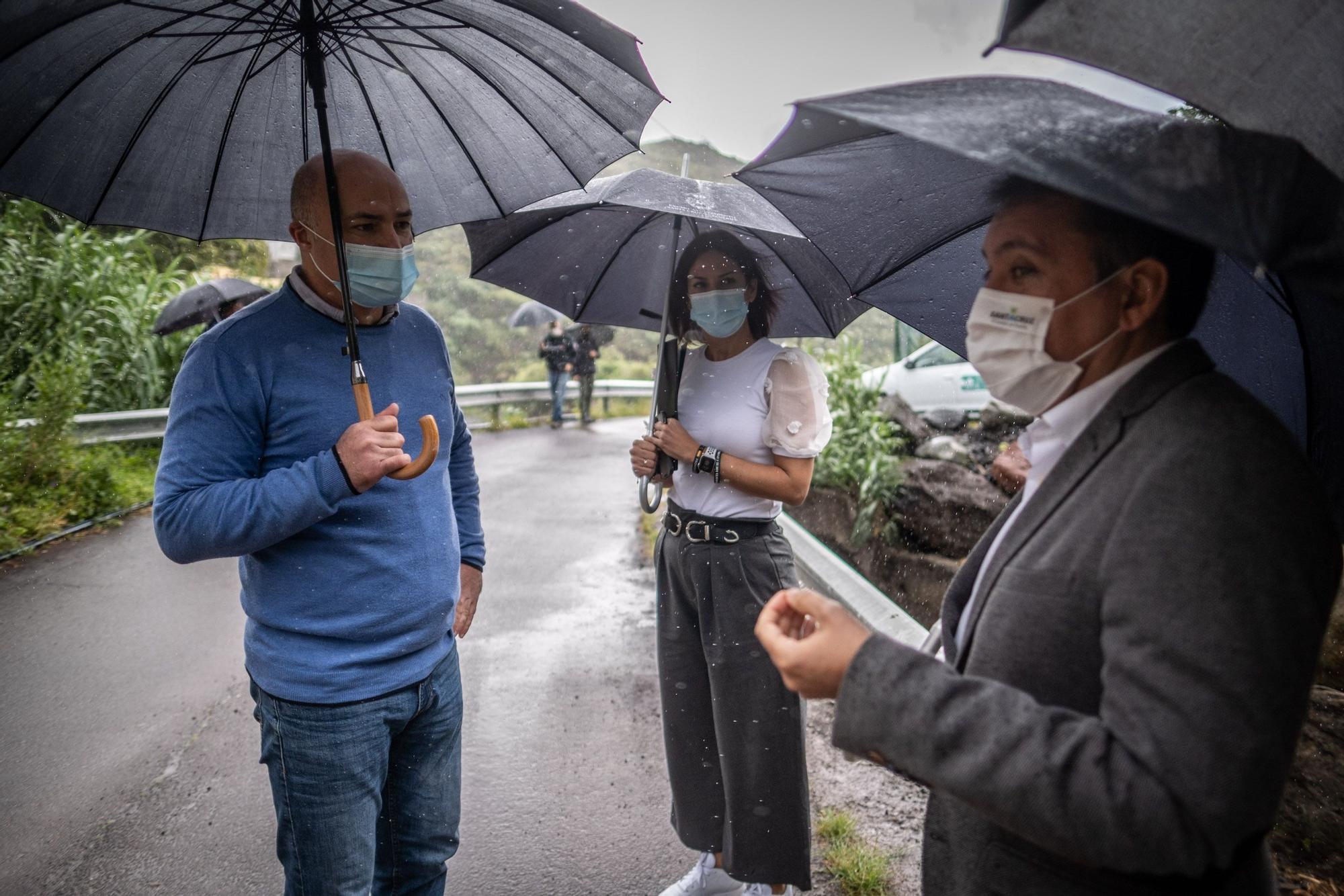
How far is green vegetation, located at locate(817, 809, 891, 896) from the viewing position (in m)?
3.10

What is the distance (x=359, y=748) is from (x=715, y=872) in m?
1.65

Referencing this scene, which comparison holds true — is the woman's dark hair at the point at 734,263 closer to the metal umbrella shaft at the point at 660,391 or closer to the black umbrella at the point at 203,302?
the metal umbrella shaft at the point at 660,391

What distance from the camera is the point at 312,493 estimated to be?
6.24ft

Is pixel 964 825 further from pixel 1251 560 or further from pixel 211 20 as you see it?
pixel 211 20

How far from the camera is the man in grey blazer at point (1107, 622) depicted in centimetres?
101

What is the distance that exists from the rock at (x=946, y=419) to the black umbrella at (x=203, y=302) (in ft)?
28.5

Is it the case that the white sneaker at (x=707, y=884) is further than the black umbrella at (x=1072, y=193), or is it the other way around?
the white sneaker at (x=707, y=884)

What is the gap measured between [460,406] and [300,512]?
5.64 m

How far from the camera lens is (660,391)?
9.92 ft

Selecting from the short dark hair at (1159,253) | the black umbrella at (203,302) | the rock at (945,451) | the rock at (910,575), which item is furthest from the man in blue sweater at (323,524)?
the rock at (945,451)

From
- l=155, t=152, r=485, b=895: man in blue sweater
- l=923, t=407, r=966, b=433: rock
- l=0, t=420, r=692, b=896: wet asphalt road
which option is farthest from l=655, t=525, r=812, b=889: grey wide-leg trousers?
l=923, t=407, r=966, b=433: rock

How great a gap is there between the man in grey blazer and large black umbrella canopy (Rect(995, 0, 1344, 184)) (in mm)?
278

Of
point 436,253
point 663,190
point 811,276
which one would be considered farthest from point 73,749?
point 436,253

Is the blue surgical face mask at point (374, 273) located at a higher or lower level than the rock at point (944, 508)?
higher
